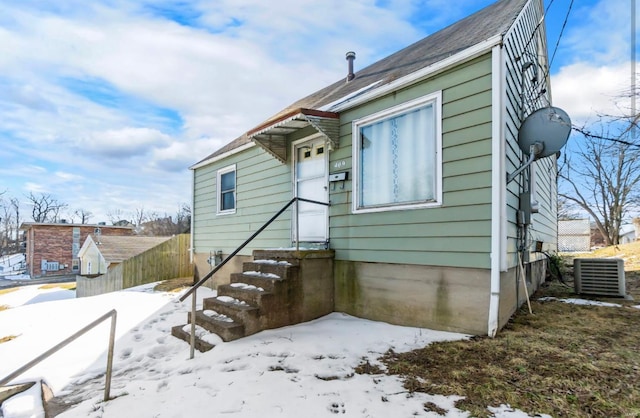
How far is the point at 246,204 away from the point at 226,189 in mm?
1228

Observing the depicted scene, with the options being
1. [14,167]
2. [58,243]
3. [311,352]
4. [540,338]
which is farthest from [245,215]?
Answer: [14,167]

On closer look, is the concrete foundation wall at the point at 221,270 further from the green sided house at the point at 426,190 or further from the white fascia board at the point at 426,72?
the white fascia board at the point at 426,72

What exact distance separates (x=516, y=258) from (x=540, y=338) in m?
1.19

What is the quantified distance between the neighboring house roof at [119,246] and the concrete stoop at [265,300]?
15.8 metres

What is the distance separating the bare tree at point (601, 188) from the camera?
17.2 m

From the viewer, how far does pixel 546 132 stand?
14.5 feet

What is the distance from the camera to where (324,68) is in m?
10.6

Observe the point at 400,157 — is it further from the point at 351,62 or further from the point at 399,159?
the point at 351,62

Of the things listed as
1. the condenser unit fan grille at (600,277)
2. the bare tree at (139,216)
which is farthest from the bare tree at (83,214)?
the condenser unit fan grille at (600,277)

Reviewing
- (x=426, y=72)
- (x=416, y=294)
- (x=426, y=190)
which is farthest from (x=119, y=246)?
(x=426, y=72)

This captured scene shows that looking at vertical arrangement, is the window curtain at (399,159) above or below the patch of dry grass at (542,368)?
above

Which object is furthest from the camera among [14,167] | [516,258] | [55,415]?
[14,167]

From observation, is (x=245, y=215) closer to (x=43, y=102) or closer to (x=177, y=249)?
(x=177, y=249)

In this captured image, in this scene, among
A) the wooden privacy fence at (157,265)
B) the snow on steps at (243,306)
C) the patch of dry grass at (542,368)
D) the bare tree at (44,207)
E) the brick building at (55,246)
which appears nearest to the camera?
the patch of dry grass at (542,368)
